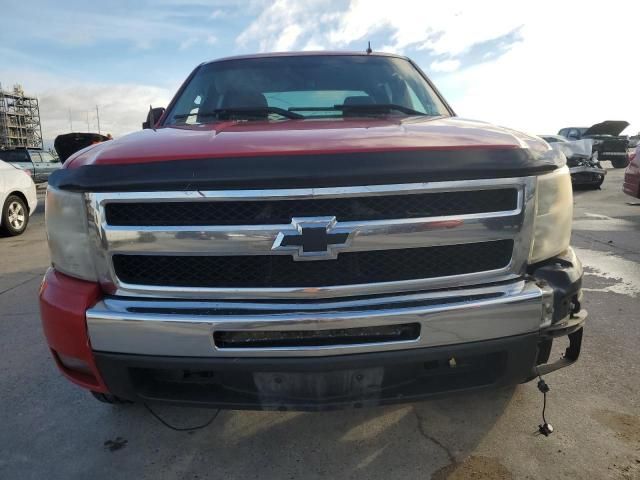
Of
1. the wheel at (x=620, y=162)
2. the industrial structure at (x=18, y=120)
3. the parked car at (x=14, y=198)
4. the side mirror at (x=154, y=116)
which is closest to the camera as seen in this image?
the side mirror at (x=154, y=116)

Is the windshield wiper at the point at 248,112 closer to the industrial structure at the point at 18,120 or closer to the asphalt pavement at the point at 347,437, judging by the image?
the asphalt pavement at the point at 347,437

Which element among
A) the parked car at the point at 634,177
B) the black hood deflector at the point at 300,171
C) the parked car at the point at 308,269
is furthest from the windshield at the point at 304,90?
the parked car at the point at 634,177

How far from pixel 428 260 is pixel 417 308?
21 centimetres

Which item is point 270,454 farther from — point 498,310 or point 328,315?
point 498,310

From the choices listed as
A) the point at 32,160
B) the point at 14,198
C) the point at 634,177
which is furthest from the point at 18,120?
the point at 634,177

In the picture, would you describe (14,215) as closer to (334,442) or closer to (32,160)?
(334,442)

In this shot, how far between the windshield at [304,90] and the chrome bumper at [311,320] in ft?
4.47

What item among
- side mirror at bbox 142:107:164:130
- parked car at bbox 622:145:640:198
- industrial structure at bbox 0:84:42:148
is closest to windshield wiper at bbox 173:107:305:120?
side mirror at bbox 142:107:164:130

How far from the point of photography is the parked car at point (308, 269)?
171cm

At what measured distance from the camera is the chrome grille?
1.72m

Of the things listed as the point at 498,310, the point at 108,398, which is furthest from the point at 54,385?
the point at 498,310

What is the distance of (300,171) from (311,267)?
35 cm

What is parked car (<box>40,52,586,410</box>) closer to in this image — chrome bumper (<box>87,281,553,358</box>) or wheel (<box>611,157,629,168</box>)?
chrome bumper (<box>87,281,553,358</box>)

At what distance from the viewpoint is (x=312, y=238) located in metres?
1.71
